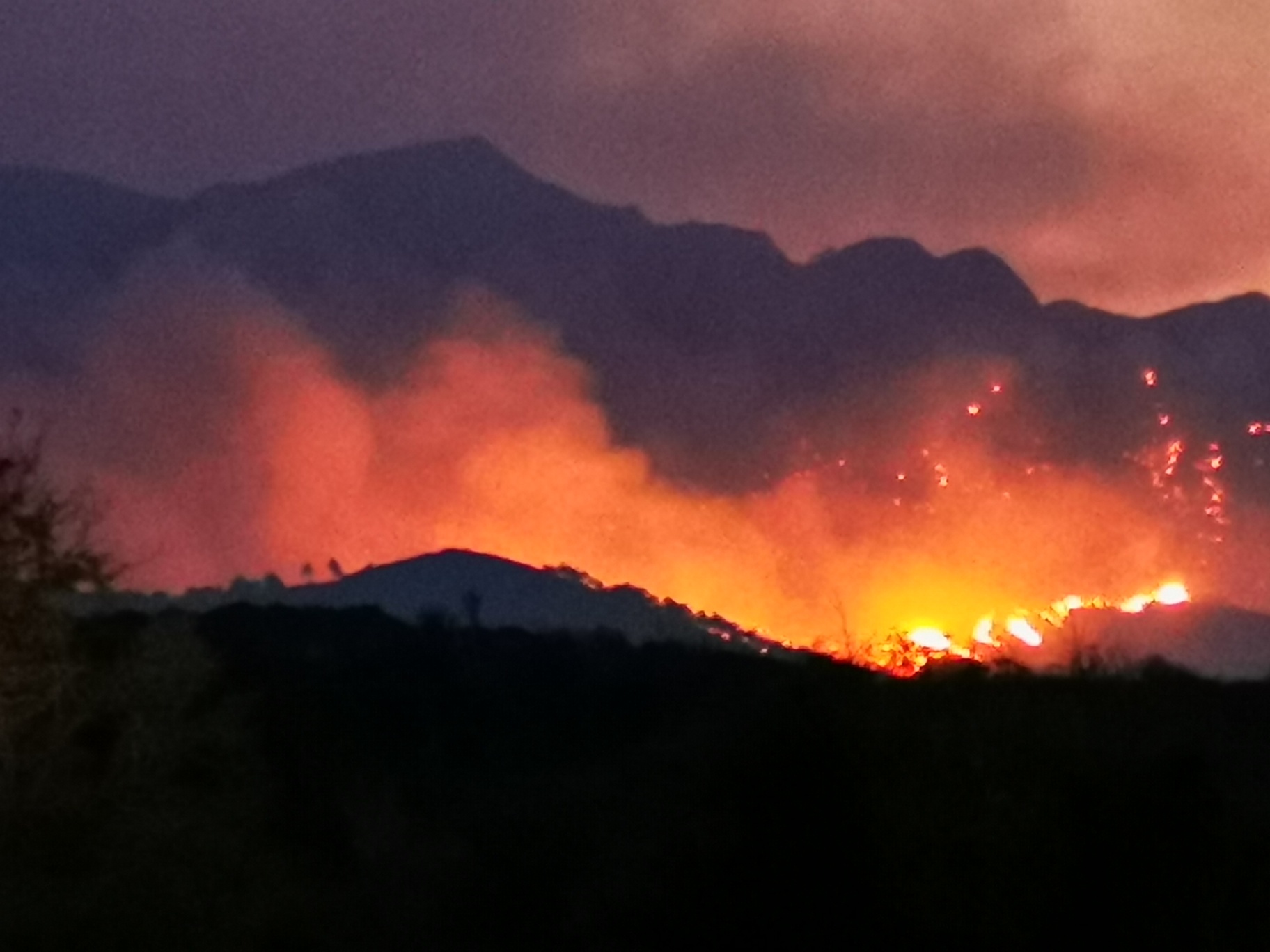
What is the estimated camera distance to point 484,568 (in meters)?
40.6

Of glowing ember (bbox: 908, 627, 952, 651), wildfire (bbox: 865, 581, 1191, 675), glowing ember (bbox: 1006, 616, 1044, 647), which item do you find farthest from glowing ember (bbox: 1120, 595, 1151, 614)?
glowing ember (bbox: 908, 627, 952, 651)

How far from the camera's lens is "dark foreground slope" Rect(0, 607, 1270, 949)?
17656mm

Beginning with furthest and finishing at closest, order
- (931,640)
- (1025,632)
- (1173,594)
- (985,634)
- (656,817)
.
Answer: (1173,594)
(985,634)
(1025,632)
(931,640)
(656,817)

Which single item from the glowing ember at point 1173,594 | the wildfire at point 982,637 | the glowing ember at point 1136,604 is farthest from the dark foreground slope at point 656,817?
the glowing ember at point 1173,594

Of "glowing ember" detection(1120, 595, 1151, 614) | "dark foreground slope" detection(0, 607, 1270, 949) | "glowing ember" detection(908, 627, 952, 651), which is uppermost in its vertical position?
"glowing ember" detection(1120, 595, 1151, 614)

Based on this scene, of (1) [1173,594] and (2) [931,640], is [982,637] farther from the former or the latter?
(1) [1173,594]

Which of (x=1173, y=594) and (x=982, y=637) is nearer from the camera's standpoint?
(x=982, y=637)

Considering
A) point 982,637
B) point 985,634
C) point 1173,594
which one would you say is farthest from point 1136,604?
point 982,637

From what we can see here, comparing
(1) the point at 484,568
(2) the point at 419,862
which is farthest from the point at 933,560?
(2) the point at 419,862

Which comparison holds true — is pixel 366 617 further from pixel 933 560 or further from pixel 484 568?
pixel 933 560

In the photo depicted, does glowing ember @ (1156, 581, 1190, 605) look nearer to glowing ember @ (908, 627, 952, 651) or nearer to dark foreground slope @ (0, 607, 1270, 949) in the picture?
glowing ember @ (908, 627, 952, 651)

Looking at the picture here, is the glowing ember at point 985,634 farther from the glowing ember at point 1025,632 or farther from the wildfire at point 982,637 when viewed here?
the glowing ember at point 1025,632

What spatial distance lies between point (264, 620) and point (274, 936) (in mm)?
12628

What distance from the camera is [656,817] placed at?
784 inches
